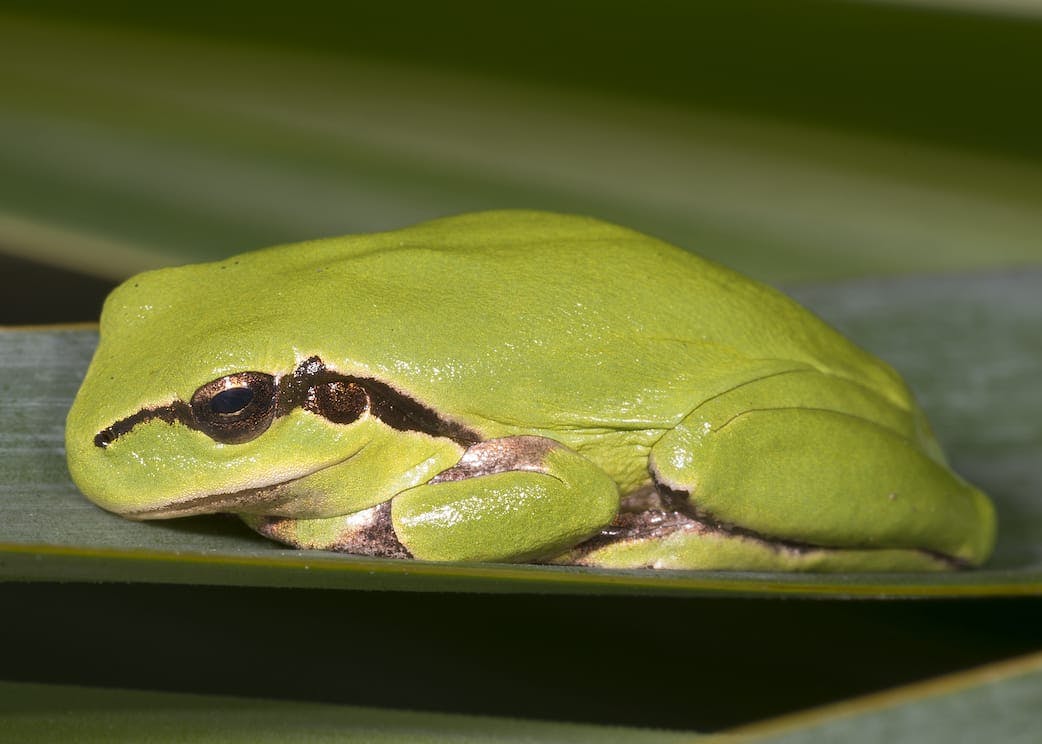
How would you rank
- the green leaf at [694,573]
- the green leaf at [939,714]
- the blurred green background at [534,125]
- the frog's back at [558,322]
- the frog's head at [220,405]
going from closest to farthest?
the green leaf at [939,714] < the green leaf at [694,573] < the frog's head at [220,405] < the frog's back at [558,322] < the blurred green background at [534,125]

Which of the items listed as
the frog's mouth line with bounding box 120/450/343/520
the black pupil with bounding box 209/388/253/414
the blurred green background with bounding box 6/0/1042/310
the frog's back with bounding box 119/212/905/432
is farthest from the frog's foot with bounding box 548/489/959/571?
the blurred green background with bounding box 6/0/1042/310

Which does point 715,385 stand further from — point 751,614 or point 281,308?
point 281,308

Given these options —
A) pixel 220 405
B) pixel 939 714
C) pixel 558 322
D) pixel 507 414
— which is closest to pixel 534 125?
pixel 558 322

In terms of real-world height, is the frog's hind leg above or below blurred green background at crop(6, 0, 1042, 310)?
below

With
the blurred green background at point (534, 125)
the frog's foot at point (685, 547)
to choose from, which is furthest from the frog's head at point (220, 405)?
the blurred green background at point (534, 125)

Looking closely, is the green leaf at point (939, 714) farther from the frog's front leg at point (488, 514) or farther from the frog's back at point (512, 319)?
the frog's back at point (512, 319)

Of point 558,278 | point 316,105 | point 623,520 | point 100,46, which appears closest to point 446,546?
point 623,520

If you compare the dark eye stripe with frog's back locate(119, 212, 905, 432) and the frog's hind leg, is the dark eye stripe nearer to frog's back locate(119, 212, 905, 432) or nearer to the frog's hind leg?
frog's back locate(119, 212, 905, 432)
